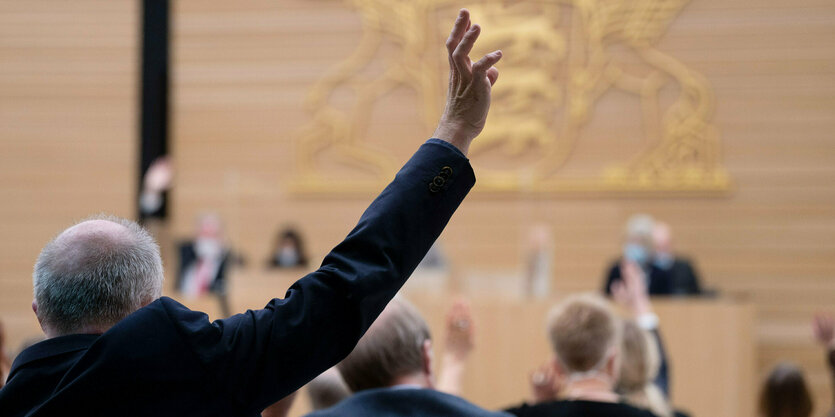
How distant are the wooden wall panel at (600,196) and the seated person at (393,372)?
5.38m

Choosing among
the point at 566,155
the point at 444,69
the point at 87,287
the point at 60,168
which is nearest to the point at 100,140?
the point at 60,168

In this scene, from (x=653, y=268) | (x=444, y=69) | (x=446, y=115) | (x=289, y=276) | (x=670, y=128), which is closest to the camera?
(x=446, y=115)

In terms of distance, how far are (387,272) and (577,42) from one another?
7.50 meters

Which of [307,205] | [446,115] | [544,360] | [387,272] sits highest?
[446,115]

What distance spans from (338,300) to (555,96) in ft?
24.2

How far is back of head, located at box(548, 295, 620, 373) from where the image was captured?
243cm

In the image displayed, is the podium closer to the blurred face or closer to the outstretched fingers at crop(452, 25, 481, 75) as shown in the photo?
the blurred face

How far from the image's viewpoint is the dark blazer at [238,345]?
1165 millimetres

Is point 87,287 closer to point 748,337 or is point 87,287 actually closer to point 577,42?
point 748,337

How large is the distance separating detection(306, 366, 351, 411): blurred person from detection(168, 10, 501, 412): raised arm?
1.16 metres

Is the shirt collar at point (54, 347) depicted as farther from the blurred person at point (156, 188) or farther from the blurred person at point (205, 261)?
the blurred person at point (156, 188)

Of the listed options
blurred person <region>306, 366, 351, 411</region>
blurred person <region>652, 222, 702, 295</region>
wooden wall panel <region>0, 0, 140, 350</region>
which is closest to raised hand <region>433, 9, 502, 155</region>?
blurred person <region>306, 366, 351, 411</region>

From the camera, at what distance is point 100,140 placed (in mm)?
9625

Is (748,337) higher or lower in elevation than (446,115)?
lower
